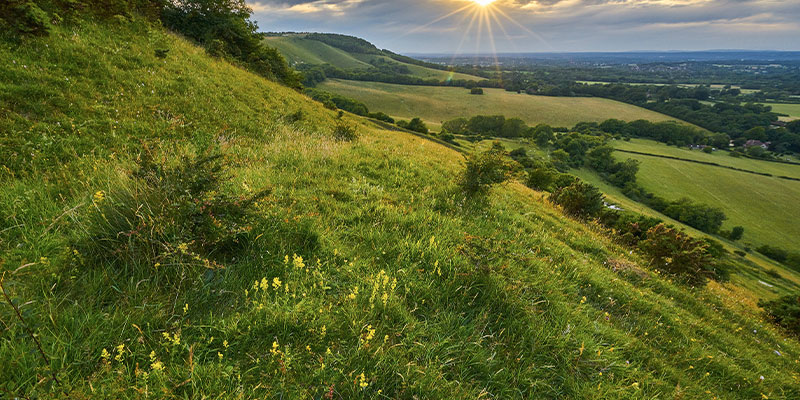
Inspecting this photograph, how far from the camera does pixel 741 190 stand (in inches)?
3346

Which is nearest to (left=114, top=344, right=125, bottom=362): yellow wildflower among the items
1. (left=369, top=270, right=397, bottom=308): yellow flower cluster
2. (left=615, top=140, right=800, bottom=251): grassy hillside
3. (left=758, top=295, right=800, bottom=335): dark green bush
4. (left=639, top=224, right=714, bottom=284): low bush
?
(left=369, top=270, right=397, bottom=308): yellow flower cluster

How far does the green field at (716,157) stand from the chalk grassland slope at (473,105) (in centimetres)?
2474

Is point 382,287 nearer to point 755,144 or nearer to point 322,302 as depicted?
point 322,302

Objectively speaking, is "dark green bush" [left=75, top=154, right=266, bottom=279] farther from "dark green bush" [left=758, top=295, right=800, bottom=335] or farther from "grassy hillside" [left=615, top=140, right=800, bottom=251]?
"grassy hillside" [left=615, top=140, right=800, bottom=251]

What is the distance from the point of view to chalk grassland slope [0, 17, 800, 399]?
2.49m

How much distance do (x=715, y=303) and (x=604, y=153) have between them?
354ft

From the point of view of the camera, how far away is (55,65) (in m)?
8.98

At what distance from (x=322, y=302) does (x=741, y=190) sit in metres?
128

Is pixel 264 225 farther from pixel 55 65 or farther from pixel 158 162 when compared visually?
pixel 55 65

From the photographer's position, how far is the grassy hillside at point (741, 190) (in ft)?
230

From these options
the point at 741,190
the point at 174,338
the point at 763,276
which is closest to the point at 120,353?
the point at 174,338

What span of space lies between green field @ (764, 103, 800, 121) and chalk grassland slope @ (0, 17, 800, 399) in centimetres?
24932

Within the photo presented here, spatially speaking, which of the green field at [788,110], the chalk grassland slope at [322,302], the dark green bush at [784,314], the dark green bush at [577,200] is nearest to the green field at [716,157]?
the green field at [788,110]

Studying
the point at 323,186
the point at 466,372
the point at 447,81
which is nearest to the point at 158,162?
the point at 323,186
